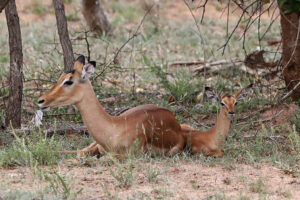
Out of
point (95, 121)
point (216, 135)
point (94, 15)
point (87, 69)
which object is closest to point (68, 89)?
point (87, 69)

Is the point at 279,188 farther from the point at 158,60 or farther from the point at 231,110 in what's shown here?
the point at 158,60

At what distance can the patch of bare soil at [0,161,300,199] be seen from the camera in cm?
477

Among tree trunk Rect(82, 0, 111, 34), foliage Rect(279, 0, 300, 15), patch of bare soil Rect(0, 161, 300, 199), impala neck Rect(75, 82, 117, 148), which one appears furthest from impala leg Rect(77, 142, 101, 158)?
tree trunk Rect(82, 0, 111, 34)

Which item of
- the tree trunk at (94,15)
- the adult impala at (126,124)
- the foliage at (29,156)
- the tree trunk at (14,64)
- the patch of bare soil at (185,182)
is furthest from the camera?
the tree trunk at (94,15)

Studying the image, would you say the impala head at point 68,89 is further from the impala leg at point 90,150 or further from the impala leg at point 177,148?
the impala leg at point 177,148

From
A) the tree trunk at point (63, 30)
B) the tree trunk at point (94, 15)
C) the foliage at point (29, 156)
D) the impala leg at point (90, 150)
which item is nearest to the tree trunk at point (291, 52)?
the tree trunk at point (63, 30)

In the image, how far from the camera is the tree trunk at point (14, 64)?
6.99 m

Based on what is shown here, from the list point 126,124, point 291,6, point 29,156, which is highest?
point 291,6

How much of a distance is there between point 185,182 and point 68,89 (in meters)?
1.57

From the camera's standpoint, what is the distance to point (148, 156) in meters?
5.88

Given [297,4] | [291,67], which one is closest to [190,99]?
[291,67]

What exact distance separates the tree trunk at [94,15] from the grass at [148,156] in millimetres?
546

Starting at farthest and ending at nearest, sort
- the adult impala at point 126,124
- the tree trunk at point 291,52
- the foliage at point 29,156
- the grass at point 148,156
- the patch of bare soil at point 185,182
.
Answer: the tree trunk at point 291,52
the adult impala at point 126,124
the foliage at point 29,156
the grass at point 148,156
the patch of bare soil at point 185,182

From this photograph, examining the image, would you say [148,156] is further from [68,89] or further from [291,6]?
[291,6]
